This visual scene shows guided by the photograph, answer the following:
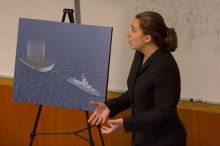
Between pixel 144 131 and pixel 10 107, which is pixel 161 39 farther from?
pixel 10 107

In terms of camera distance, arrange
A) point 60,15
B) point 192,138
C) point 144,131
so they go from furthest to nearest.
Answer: point 60,15, point 192,138, point 144,131

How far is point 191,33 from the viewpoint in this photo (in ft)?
8.16

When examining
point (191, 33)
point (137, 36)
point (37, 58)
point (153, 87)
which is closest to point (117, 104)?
point (153, 87)

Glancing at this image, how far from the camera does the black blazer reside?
180cm

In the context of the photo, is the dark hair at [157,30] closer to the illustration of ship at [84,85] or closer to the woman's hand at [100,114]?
the woman's hand at [100,114]

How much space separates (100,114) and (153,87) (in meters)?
0.36

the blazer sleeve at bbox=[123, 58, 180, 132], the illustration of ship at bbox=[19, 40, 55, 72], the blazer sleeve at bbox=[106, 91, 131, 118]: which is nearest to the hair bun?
the blazer sleeve at bbox=[123, 58, 180, 132]

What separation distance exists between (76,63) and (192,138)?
964 mm

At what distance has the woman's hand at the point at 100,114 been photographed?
2.02 m

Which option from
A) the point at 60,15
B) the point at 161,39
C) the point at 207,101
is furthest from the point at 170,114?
the point at 60,15

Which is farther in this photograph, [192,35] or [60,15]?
[60,15]

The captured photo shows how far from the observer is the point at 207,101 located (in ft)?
8.34

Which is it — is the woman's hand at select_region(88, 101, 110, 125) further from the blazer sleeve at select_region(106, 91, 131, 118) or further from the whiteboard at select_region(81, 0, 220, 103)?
the whiteboard at select_region(81, 0, 220, 103)

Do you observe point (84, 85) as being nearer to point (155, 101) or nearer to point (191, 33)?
point (155, 101)
